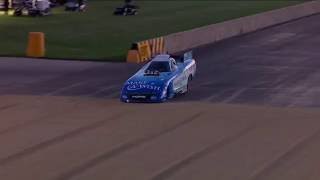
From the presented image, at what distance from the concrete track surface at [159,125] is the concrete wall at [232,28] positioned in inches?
184

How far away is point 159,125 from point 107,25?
28.2 m

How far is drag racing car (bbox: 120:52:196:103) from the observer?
25969 millimetres

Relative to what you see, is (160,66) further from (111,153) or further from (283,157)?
(283,157)

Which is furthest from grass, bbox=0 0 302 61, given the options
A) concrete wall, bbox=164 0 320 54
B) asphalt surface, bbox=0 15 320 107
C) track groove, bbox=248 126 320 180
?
track groove, bbox=248 126 320 180

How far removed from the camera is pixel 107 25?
50031mm

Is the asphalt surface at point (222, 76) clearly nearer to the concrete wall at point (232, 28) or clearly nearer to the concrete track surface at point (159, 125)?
the concrete track surface at point (159, 125)

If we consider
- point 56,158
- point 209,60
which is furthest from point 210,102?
point 209,60

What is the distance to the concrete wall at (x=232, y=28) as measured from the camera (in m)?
40.5

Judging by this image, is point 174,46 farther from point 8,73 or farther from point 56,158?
point 56,158

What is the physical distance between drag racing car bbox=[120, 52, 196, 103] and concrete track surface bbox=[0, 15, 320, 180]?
378 mm

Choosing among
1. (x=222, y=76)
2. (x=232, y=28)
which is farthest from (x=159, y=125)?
(x=232, y=28)

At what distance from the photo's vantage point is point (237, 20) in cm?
4828

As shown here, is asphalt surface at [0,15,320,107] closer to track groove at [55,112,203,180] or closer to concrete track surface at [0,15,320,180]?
concrete track surface at [0,15,320,180]

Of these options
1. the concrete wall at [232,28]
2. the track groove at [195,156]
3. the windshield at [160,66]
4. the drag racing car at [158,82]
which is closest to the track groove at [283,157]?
the track groove at [195,156]
